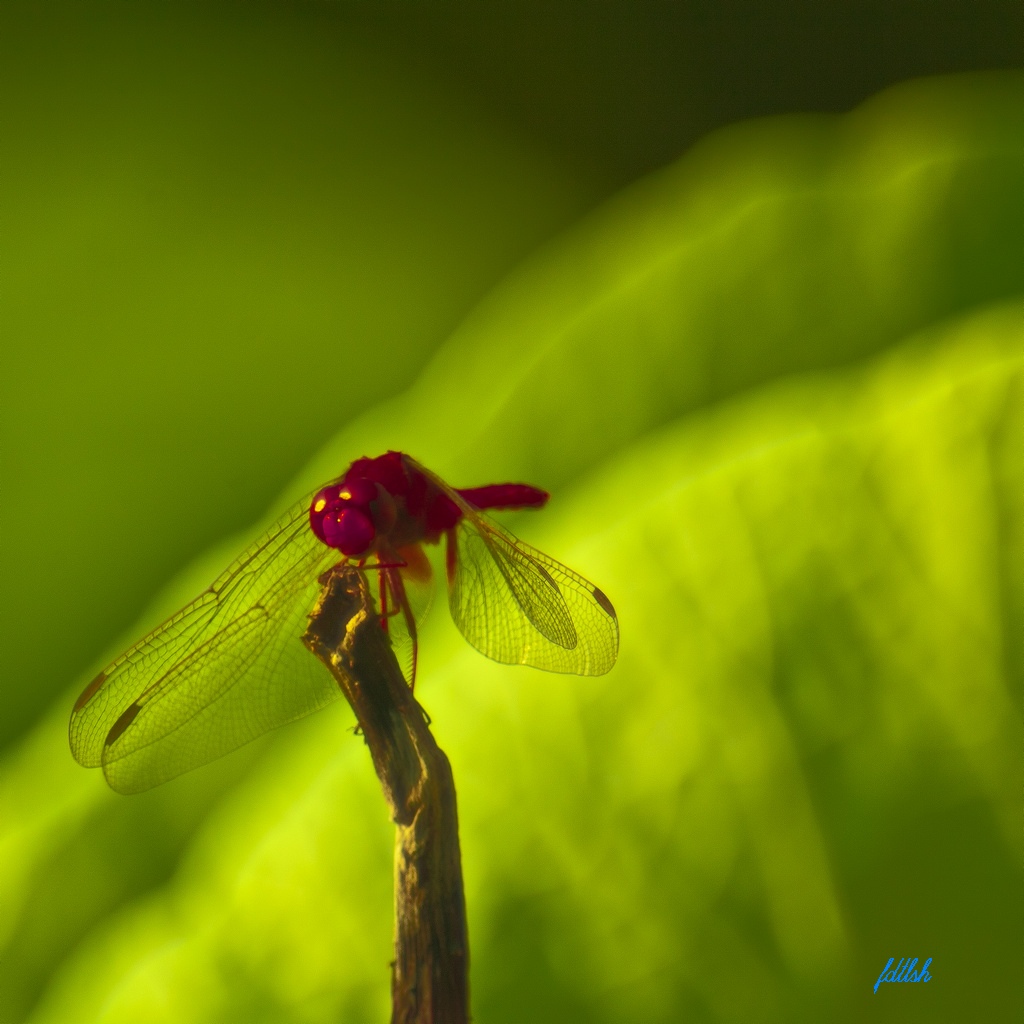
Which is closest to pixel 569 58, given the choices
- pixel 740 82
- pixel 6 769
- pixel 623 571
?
pixel 740 82

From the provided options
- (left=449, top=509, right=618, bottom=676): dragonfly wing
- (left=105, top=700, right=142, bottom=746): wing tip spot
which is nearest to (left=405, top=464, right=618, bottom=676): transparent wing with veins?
(left=449, top=509, right=618, bottom=676): dragonfly wing
